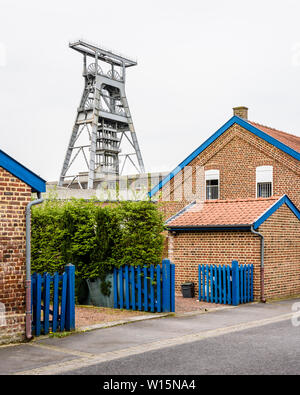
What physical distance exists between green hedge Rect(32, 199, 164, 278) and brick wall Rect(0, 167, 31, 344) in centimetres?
463

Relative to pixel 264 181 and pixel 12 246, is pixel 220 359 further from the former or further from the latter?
pixel 264 181

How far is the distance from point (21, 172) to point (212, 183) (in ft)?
52.4

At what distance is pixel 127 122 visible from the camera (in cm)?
6788

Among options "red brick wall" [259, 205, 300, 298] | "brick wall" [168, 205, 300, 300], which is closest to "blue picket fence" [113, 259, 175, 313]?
"brick wall" [168, 205, 300, 300]

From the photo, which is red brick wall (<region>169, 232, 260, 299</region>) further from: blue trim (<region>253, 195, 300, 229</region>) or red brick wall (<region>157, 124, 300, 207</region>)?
red brick wall (<region>157, 124, 300, 207</region>)

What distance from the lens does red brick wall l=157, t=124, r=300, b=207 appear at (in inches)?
891

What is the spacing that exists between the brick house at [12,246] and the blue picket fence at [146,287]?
470 centimetres

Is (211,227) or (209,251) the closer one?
(211,227)

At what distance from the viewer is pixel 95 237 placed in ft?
49.0

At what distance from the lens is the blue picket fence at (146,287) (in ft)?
46.2

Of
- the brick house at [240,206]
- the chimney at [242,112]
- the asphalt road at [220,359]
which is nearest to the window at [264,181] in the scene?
the brick house at [240,206]

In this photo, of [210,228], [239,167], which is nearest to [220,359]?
[210,228]

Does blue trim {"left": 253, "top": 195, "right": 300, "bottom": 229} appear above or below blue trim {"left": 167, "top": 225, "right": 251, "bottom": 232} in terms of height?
above
